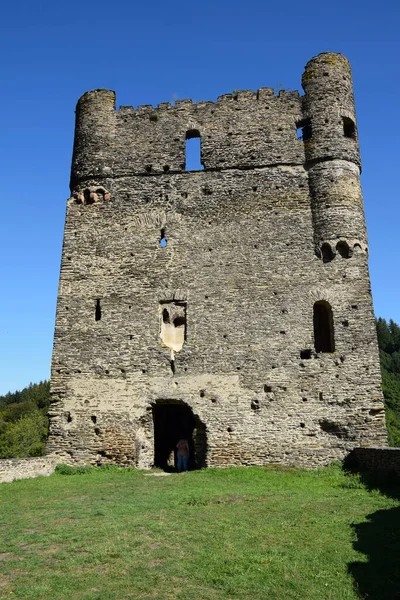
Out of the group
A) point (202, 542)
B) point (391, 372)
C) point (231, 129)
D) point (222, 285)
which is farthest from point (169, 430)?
point (391, 372)

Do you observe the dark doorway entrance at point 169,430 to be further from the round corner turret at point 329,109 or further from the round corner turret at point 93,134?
the round corner turret at point 329,109

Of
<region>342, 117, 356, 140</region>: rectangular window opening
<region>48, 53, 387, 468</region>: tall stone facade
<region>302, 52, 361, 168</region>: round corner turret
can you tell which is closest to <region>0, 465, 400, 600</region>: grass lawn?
<region>48, 53, 387, 468</region>: tall stone facade

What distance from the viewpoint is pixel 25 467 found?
13.7m

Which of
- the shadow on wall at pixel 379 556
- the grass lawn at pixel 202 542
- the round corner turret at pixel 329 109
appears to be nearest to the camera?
the shadow on wall at pixel 379 556

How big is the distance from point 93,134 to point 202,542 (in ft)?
46.4

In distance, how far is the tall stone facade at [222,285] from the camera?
1432cm

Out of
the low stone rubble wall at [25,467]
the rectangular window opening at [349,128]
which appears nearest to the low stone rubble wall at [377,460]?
the low stone rubble wall at [25,467]

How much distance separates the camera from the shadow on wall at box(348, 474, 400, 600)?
542cm

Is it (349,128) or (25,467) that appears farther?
(349,128)

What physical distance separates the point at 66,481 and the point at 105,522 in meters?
5.08

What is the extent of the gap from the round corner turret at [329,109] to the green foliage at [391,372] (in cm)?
2749

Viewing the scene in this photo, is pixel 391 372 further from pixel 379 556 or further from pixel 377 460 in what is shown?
pixel 379 556

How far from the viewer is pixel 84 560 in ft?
21.2

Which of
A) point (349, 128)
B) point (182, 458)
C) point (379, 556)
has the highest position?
point (349, 128)
